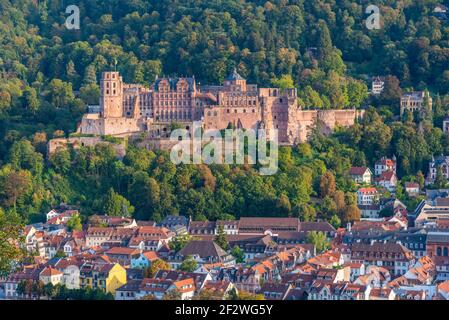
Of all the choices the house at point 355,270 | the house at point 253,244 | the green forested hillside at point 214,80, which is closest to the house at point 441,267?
the house at point 355,270

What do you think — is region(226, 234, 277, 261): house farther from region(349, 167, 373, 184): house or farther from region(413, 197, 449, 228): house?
region(349, 167, 373, 184): house

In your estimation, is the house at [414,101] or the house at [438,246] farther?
the house at [414,101]

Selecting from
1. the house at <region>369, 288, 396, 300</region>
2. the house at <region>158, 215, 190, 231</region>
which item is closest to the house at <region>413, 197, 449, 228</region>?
the house at <region>158, 215, 190, 231</region>

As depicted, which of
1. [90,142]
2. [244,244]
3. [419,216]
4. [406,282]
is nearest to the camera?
[406,282]

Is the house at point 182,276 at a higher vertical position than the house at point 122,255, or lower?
higher

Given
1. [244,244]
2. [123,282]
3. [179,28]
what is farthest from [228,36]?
[123,282]

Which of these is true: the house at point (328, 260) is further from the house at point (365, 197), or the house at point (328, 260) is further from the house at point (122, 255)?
the house at point (365, 197)

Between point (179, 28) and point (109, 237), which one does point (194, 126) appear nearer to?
point (109, 237)

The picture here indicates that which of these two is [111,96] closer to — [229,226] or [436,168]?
[229,226]
